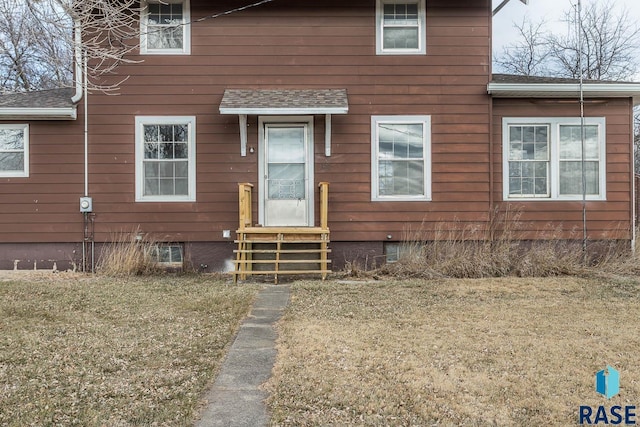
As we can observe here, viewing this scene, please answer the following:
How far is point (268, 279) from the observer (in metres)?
8.31

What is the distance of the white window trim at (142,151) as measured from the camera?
896cm

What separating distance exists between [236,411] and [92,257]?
693 cm

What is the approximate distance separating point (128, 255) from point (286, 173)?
3.08 m

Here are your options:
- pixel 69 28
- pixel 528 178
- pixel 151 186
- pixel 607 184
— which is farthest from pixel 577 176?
pixel 69 28

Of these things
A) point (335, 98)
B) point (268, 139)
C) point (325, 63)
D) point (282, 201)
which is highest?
point (325, 63)

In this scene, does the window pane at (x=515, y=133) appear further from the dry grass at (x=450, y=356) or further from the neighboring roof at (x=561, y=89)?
the dry grass at (x=450, y=356)

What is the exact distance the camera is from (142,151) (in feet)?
29.6

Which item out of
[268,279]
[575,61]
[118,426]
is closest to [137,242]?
[268,279]

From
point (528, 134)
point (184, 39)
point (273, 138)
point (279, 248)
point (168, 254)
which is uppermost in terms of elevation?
point (184, 39)

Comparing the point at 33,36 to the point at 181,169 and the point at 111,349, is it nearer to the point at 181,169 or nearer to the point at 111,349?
the point at 181,169

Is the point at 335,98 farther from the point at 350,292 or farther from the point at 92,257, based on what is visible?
the point at 92,257

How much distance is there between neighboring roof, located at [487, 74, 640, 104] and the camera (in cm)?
884

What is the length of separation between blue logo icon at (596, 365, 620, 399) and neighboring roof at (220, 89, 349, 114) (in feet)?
18.9

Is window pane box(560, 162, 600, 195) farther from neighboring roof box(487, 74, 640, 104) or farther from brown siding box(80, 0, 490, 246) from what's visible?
brown siding box(80, 0, 490, 246)
